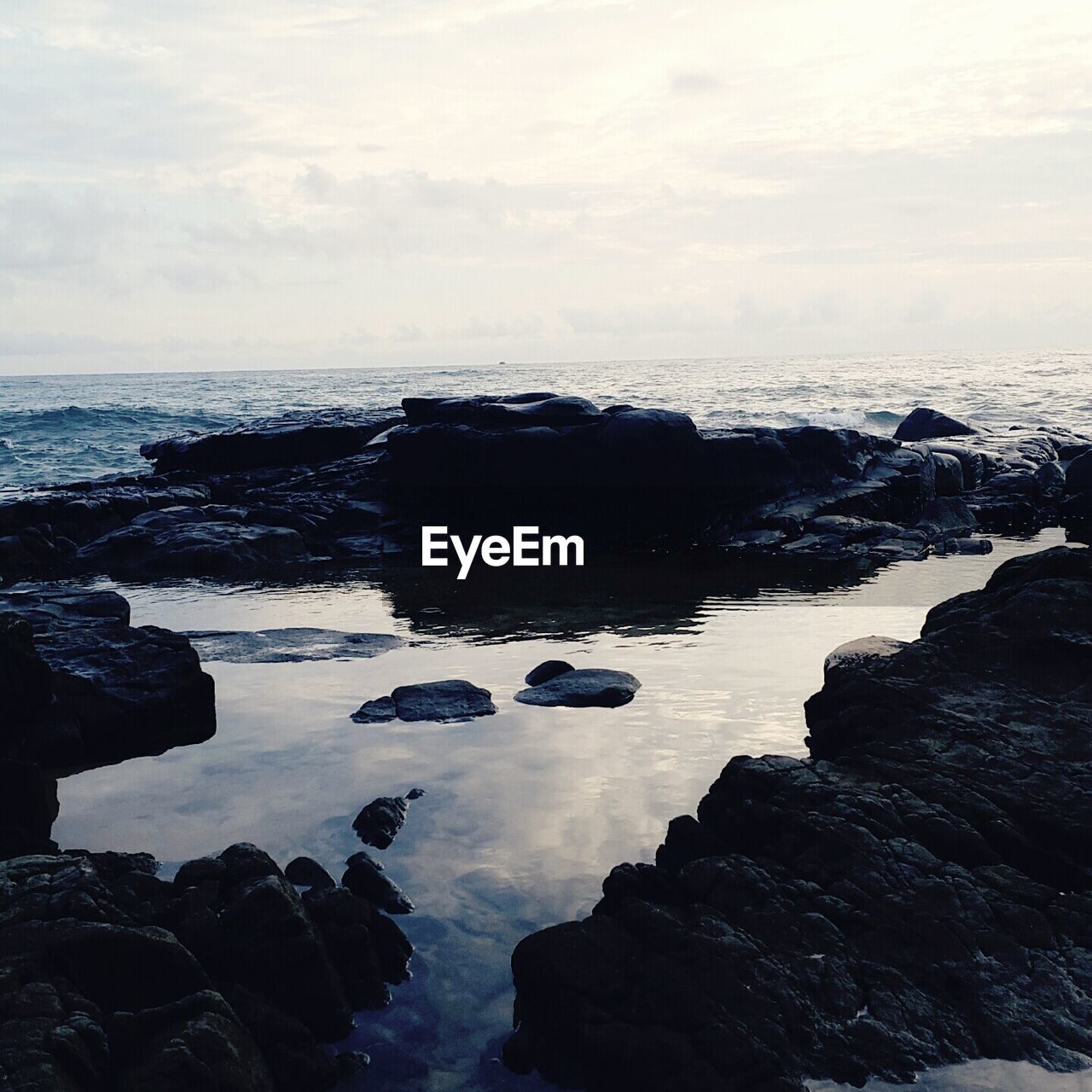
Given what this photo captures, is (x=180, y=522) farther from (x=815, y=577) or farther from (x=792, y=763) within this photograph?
(x=792, y=763)

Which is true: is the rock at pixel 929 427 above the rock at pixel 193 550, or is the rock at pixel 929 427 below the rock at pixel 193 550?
above

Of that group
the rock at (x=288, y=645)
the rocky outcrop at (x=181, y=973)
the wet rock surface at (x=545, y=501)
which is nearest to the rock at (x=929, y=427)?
the wet rock surface at (x=545, y=501)

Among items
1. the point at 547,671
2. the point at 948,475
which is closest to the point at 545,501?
the point at 948,475

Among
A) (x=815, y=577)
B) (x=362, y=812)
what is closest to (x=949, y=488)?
(x=815, y=577)

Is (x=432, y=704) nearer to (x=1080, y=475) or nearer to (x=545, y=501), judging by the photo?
(x=545, y=501)

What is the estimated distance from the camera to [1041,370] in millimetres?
71250

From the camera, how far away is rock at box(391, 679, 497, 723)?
7.52m

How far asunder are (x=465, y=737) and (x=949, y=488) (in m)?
16.3

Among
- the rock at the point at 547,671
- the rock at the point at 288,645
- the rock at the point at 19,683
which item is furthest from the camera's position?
the rock at the point at 288,645

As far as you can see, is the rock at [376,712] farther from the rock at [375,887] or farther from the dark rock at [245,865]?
the dark rock at [245,865]

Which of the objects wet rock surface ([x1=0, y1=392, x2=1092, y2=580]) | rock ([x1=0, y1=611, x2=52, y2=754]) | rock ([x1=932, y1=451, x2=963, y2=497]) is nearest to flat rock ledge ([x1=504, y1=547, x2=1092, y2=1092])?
rock ([x1=0, y1=611, x2=52, y2=754])

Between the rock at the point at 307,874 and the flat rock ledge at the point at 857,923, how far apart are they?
4.24 feet

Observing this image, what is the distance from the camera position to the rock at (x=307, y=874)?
200 inches

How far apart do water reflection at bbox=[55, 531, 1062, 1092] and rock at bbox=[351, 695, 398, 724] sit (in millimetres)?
141
